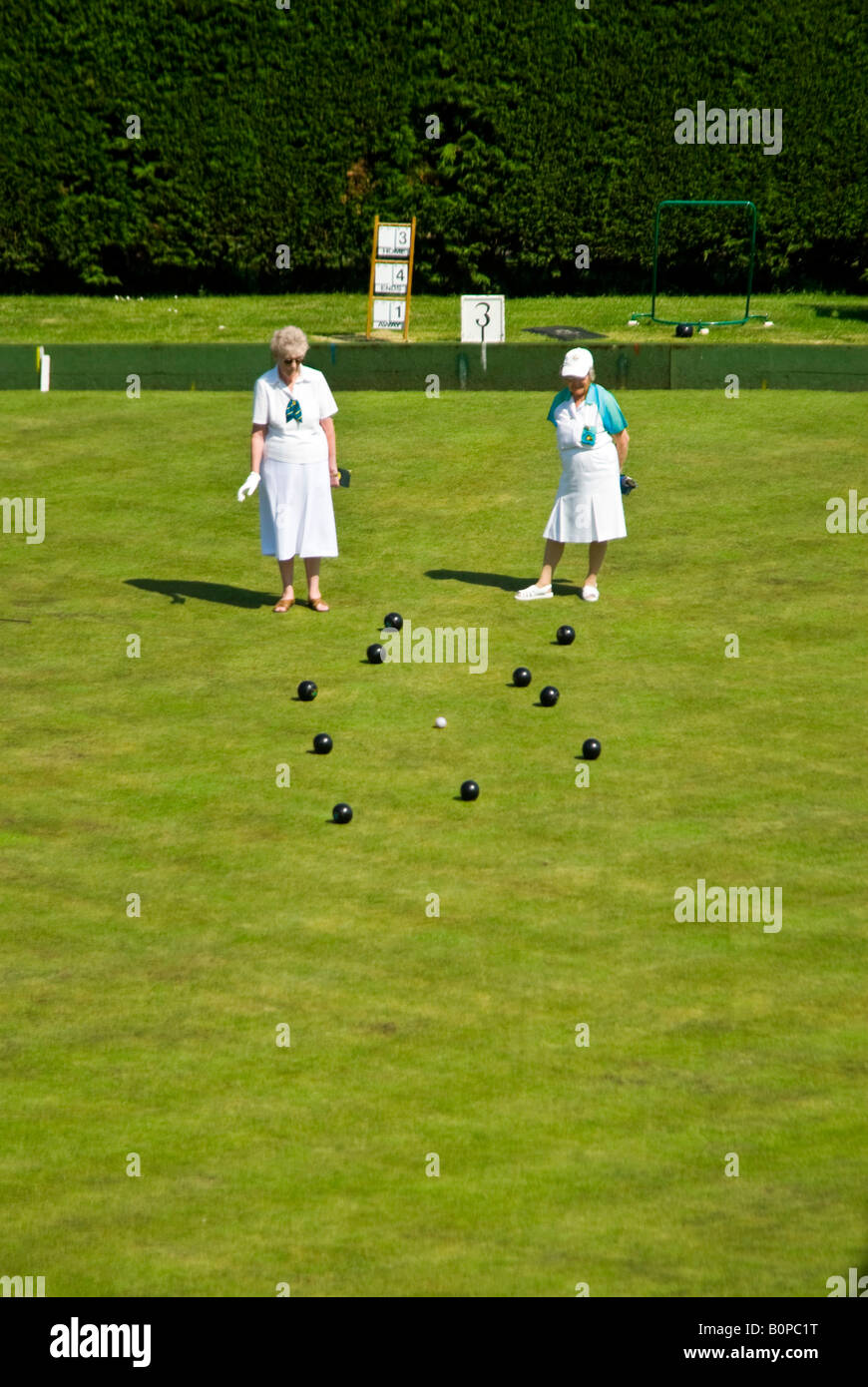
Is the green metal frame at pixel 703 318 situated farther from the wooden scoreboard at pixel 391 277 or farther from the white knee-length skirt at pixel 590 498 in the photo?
the white knee-length skirt at pixel 590 498

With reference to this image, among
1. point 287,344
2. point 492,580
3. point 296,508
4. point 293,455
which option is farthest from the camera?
point 492,580

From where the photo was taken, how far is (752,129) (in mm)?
24031

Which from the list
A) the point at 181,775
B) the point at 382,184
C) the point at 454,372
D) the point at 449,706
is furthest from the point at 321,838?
the point at 382,184

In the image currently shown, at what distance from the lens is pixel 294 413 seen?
13.7m

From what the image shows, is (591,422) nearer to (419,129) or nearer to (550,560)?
(550,560)

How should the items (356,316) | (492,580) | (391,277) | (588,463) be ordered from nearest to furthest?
(588,463) → (492,580) → (391,277) → (356,316)

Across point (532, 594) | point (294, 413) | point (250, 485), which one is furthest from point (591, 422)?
point (250, 485)

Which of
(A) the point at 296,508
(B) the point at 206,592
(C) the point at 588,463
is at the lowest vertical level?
(B) the point at 206,592

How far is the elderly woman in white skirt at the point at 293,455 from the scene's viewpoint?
44.9 feet

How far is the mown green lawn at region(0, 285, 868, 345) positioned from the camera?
72.8 ft

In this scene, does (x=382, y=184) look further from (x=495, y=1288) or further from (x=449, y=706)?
(x=495, y=1288)

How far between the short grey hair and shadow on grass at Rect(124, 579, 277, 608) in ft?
7.00

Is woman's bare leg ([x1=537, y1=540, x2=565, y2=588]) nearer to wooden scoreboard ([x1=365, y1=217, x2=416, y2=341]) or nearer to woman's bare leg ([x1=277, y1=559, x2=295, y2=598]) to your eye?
woman's bare leg ([x1=277, y1=559, x2=295, y2=598])

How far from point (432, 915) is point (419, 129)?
1718 centimetres
